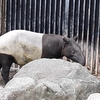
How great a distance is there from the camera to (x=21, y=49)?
762 cm

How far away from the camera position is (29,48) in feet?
25.2

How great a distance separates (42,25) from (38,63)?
13.5 feet

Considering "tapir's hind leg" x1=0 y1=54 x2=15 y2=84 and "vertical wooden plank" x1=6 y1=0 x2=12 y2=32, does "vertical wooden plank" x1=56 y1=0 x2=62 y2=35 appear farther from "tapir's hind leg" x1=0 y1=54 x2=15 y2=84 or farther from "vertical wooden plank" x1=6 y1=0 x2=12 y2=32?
"tapir's hind leg" x1=0 y1=54 x2=15 y2=84

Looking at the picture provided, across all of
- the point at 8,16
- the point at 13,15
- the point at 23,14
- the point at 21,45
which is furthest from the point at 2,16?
the point at 21,45

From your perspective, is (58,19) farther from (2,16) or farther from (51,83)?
(51,83)

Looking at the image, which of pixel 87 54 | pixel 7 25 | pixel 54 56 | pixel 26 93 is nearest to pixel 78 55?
pixel 54 56

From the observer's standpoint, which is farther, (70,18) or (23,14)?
(23,14)

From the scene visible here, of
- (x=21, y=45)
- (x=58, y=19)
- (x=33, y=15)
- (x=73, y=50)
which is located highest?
(x=33, y=15)

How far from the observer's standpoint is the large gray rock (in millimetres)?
4488

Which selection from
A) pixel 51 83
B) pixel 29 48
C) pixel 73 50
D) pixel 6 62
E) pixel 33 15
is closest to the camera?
pixel 51 83

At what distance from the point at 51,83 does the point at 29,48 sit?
309 cm

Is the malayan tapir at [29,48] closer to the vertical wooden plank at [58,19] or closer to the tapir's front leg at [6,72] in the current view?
the tapir's front leg at [6,72]

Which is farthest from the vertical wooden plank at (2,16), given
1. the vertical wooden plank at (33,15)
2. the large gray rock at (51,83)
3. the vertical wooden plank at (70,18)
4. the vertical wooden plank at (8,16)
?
the large gray rock at (51,83)

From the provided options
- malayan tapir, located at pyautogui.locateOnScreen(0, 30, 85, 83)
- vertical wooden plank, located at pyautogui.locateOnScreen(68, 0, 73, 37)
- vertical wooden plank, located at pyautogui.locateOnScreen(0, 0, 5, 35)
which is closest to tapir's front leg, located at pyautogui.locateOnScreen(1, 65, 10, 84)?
malayan tapir, located at pyautogui.locateOnScreen(0, 30, 85, 83)
